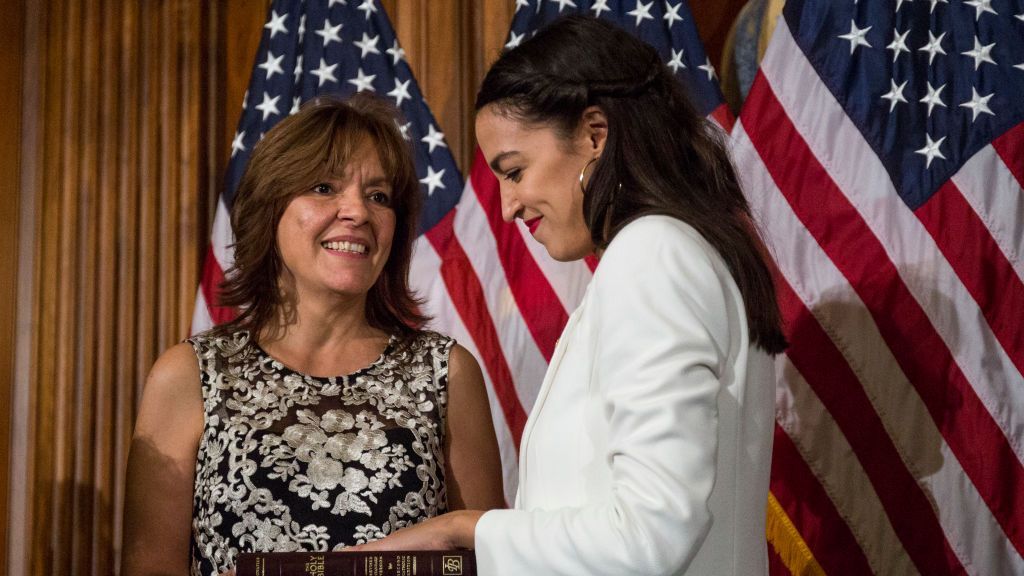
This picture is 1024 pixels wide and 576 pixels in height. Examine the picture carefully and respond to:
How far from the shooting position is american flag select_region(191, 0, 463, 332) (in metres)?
3.24

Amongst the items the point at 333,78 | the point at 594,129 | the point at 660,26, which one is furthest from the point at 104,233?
the point at 594,129

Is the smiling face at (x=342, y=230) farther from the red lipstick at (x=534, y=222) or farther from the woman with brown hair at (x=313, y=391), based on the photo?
the red lipstick at (x=534, y=222)

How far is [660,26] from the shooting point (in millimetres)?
3061

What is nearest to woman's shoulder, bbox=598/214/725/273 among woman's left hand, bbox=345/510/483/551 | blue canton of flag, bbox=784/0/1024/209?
woman's left hand, bbox=345/510/483/551

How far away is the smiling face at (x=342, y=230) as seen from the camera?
90.4 inches

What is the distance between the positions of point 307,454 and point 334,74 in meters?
1.53

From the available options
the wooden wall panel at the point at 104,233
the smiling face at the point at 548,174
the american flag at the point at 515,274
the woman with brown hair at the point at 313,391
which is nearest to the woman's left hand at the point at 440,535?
the smiling face at the point at 548,174

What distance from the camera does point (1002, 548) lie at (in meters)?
2.62

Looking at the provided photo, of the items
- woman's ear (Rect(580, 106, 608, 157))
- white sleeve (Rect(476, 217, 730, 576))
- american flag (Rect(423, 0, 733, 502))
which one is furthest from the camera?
american flag (Rect(423, 0, 733, 502))

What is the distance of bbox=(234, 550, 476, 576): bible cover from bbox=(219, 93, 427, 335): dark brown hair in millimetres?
981

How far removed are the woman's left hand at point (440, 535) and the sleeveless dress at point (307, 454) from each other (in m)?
0.60

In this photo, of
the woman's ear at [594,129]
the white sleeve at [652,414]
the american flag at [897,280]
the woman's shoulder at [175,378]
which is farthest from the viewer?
the american flag at [897,280]

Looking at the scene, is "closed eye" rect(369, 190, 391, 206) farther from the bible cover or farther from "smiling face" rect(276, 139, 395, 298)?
the bible cover

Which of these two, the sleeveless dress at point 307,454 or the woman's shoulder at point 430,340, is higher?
the woman's shoulder at point 430,340
